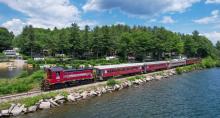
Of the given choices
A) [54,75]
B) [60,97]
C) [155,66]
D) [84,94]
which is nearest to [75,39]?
[155,66]

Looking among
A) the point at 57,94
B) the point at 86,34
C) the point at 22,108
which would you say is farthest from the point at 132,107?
the point at 86,34

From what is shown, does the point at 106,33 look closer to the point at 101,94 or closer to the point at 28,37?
the point at 28,37

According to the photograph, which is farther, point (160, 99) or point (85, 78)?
point (85, 78)

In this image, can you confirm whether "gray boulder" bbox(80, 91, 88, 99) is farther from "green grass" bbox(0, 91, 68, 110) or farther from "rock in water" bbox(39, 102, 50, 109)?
"rock in water" bbox(39, 102, 50, 109)

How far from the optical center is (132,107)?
40.6 meters

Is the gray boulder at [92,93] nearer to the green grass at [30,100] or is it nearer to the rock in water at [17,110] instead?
the green grass at [30,100]

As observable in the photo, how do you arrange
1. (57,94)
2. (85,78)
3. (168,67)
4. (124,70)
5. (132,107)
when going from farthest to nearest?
(168,67)
(124,70)
(85,78)
(57,94)
(132,107)

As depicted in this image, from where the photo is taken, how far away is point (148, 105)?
41.8 meters

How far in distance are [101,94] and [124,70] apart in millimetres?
18450

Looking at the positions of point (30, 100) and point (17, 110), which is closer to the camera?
point (17, 110)

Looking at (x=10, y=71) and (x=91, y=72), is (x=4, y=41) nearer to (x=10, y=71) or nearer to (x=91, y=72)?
(x=10, y=71)

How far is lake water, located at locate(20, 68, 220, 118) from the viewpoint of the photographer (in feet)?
120

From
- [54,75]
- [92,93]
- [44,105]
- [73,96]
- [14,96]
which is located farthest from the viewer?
[92,93]

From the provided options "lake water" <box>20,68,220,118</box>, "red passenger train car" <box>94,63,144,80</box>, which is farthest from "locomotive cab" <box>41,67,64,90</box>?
"red passenger train car" <box>94,63,144,80</box>
